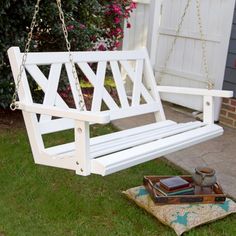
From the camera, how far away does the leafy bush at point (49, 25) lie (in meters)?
4.24

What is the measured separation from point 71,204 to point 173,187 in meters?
0.72

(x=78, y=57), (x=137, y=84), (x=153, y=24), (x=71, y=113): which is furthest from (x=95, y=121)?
(x=153, y=24)

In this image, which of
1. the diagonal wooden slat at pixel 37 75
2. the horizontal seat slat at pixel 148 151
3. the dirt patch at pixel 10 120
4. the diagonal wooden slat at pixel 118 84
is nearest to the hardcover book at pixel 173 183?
the horizontal seat slat at pixel 148 151

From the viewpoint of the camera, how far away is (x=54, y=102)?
9.62ft

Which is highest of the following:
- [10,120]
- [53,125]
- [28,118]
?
[28,118]

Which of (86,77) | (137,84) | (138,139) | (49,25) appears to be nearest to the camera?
(138,139)

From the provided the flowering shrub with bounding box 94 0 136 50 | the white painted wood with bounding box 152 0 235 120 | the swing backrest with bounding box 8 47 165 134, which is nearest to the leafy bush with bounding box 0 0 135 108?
the flowering shrub with bounding box 94 0 136 50

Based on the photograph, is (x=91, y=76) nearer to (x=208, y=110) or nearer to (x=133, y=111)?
(x=133, y=111)

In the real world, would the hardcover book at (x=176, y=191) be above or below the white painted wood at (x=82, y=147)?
below

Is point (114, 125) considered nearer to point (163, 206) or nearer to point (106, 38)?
point (106, 38)

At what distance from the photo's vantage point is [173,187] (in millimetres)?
3018

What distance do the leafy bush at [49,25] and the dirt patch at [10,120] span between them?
13.3 inches

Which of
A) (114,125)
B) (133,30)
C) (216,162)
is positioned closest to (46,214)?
(216,162)

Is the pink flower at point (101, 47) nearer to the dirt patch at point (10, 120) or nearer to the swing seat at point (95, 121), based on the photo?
the dirt patch at point (10, 120)
